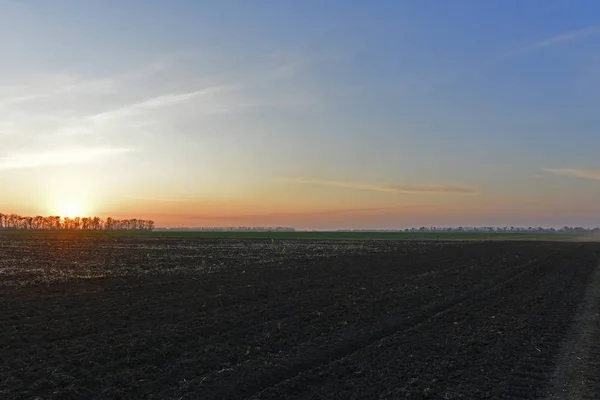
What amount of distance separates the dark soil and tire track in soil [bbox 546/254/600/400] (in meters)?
0.13

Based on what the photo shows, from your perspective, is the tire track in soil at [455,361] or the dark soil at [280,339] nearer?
the tire track in soil at [455,361]

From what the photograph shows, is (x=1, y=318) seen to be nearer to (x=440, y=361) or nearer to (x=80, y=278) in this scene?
(x=80, y=278)

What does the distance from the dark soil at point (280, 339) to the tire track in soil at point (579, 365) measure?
0.41ft

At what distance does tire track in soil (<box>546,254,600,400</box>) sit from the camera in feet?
26.9

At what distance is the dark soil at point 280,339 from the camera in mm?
8273

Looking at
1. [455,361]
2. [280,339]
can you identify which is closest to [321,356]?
[280,339]

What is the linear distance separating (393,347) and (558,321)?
6.72 metres

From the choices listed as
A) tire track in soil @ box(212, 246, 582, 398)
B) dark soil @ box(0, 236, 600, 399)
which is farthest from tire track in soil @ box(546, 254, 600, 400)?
tire track in soil @ box(212, 246, 582, 398)

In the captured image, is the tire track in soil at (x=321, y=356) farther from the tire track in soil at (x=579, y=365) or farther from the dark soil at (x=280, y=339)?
the tire track in soil at (x=579, y=365)

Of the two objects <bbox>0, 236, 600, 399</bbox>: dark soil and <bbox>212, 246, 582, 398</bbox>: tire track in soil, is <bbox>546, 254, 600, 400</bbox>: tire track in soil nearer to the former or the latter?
<bbox>0, 236, 600, 399</bbox>: dark soil

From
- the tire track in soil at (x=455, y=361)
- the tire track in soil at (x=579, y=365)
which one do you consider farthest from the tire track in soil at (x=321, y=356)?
the tire track in soil at (x=579, y=365)

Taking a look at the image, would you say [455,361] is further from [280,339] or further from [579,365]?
[280,339]

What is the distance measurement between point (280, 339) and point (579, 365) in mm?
6661

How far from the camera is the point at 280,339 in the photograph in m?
11.4
